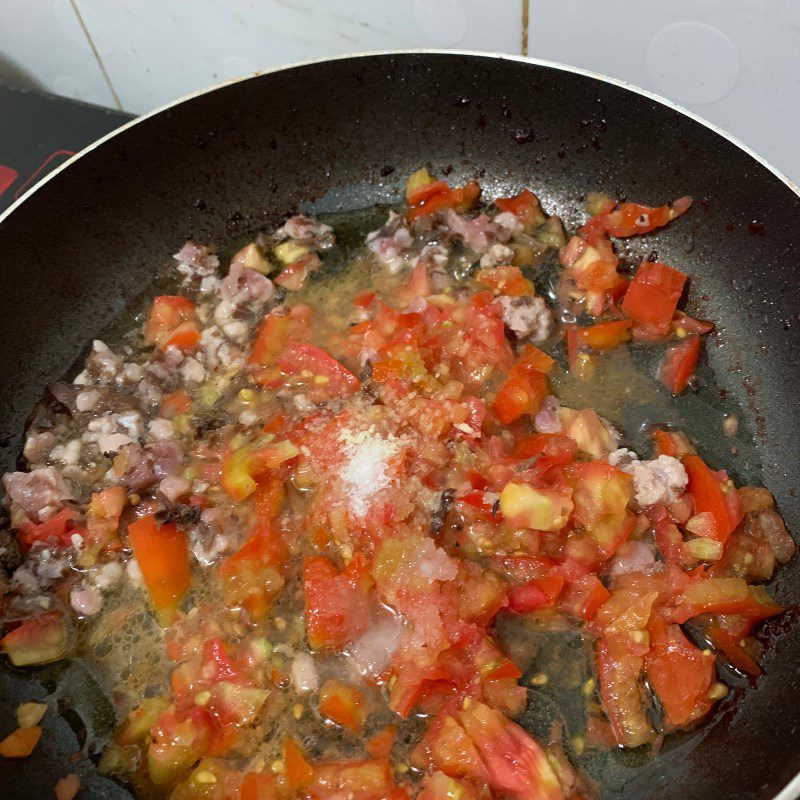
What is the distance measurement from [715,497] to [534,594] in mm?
521

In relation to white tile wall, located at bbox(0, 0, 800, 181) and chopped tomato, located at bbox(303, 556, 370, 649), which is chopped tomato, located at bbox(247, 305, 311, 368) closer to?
chopped tomato, located at bbox(303, 556, 370, 649)

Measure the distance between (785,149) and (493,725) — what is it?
1.82 metres

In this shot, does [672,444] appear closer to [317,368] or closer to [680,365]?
[680,365]

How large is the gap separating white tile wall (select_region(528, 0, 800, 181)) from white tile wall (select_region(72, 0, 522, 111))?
17cm

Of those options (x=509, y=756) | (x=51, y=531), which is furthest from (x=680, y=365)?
(x=51, y=531)

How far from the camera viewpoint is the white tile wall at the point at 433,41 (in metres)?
1.99

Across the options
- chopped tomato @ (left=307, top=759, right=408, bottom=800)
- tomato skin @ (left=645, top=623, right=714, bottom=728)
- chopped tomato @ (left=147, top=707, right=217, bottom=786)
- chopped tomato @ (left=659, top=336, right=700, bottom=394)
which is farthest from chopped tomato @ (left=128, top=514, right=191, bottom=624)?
chopped tomato @ (left=659, top=336, right=700, bottom=394)

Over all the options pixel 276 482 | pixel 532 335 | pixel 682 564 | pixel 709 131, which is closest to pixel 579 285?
pixel 532 335

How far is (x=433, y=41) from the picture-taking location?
2.35 metres

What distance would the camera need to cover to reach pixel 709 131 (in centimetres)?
204

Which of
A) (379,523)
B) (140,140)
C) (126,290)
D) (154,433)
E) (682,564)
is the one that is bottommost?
(682,564)

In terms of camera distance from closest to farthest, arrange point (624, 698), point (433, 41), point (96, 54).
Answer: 1. point (624, 698)
2. point (433, 41)
3. point (96, 54)

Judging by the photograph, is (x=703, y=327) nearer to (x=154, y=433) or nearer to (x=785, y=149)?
(x=785, y=149)

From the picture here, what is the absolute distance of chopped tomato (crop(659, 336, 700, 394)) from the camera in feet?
6.75
